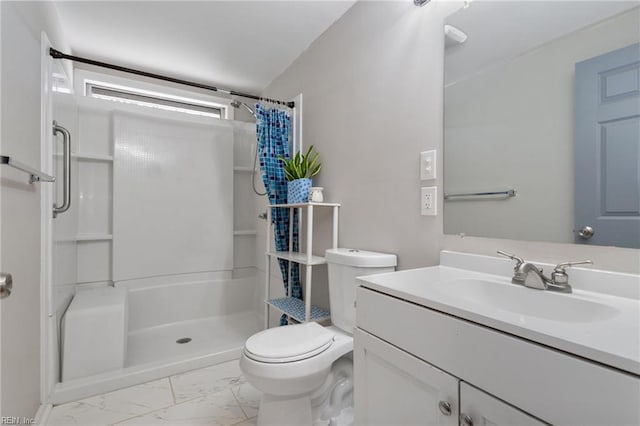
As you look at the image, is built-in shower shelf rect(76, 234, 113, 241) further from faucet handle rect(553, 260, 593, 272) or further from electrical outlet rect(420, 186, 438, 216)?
faucet handle rect(553, 260, 593, 272)

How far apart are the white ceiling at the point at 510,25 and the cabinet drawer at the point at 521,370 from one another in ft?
3.17

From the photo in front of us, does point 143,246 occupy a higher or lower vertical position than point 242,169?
lower

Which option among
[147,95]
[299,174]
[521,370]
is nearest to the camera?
[521,370]

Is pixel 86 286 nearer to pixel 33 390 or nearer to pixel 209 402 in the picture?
pixel 33 390

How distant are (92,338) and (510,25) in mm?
2636

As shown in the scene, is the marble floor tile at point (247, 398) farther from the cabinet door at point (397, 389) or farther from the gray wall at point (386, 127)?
the gray wall at point (386, 127)

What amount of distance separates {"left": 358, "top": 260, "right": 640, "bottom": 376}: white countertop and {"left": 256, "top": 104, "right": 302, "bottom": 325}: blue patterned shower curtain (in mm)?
1288

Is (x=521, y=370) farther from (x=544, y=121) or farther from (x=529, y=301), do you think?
(x=544, y=121)

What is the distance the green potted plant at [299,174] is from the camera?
195 centimetres

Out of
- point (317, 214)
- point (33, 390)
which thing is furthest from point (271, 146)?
point (33, 390)

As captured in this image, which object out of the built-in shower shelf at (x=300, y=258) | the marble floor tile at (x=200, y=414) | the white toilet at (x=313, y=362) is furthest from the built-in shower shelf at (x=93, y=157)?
the white toilet at (x=313, y=362)

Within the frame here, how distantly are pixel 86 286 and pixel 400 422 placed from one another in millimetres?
2607

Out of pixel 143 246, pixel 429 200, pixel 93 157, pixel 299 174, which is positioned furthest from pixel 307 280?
pixel 93 157

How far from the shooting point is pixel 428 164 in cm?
133
